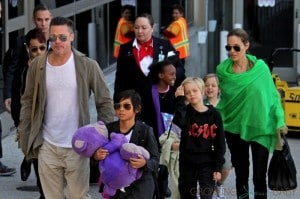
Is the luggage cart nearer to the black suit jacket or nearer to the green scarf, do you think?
the black suit jacket

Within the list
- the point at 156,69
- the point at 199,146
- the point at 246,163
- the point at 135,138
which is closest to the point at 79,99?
the point at 135,138

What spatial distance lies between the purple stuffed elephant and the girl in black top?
Result: 0.92 metres

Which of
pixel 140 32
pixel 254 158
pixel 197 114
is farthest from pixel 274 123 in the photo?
pixel 140 32

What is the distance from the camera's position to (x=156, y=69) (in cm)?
798

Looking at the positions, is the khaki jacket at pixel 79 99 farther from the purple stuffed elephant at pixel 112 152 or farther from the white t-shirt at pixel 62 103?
the purple stuffed elephant at pixel 112 152

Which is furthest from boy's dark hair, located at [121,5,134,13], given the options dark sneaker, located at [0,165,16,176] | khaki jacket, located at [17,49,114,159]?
khaki jacket, located at [17,49,114,159]

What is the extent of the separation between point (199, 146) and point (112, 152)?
1.06m

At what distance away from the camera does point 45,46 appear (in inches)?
311

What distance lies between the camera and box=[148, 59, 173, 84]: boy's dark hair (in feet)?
26.0

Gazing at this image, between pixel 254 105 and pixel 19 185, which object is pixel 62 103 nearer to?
pixel 254 105

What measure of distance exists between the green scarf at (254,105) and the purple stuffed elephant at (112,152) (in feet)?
5.21

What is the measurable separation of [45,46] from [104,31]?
724 centimetres

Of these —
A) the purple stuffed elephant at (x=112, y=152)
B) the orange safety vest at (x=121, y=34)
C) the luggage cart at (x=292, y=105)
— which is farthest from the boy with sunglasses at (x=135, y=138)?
the orange safety vest at (x=121, y=34)

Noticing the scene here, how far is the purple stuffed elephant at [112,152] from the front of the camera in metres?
6.08
